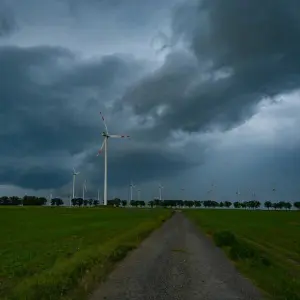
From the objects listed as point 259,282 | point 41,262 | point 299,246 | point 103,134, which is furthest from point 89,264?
point 103,134

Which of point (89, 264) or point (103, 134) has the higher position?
point (103, 134)

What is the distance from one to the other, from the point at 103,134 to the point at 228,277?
122210mm

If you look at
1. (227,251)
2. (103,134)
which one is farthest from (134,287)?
(103,134)

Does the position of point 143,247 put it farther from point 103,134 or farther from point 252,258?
point 103,134

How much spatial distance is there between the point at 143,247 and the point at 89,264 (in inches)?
607

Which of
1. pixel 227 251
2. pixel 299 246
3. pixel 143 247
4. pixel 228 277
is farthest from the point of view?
pixel 299 246

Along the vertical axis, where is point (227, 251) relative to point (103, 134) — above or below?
below

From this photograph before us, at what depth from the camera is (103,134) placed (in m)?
142

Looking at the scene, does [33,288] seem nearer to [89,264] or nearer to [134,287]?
[134,287]

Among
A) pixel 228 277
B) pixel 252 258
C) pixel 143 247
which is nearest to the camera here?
pixel 228 277

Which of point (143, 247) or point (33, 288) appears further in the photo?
point (143, 247)

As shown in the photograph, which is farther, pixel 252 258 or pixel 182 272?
pixel 252 258

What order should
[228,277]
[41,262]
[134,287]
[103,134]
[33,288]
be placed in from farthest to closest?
[103,134], [41,262], [228,277], [134,287], [33,288]

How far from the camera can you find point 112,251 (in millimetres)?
30719
